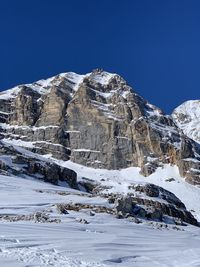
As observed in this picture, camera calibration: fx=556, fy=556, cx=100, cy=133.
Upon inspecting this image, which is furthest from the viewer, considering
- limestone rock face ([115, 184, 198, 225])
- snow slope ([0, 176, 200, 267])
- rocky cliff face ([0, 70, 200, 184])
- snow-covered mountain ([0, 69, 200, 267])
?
rocky cliff face ([0, 70, 200, 184])

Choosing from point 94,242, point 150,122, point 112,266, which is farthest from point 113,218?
point 150,122

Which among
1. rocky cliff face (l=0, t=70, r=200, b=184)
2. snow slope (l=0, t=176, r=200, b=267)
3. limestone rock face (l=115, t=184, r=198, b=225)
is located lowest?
snow slope (l=0, t=176, r=200, b=267)

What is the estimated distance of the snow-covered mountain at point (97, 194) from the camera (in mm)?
26578

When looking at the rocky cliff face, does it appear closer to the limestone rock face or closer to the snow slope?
the limestone rock face

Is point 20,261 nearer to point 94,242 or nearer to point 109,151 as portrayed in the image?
point 94,242

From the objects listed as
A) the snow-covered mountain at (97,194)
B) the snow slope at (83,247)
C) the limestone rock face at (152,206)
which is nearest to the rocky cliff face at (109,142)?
the snow-covered mountain at (97,194)

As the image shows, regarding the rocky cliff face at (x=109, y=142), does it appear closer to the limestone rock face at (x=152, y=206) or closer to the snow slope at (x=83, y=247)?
the limestone rock face at (x=152, y=206)

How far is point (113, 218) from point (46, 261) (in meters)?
24.6

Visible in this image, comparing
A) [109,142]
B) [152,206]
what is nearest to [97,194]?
[152,206]

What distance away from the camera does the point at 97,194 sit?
273 feet

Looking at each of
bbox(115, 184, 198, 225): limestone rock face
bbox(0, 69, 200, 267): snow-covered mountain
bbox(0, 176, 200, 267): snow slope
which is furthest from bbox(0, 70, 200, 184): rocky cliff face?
bbox(0, 176, 200, 267): snow slope

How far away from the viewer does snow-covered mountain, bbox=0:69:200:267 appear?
87.2 ft

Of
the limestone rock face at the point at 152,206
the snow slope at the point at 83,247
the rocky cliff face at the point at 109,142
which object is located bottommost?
the snow slope at the point at 83,247

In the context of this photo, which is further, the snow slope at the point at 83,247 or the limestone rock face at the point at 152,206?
the limestone rock face at the point at 152,206
